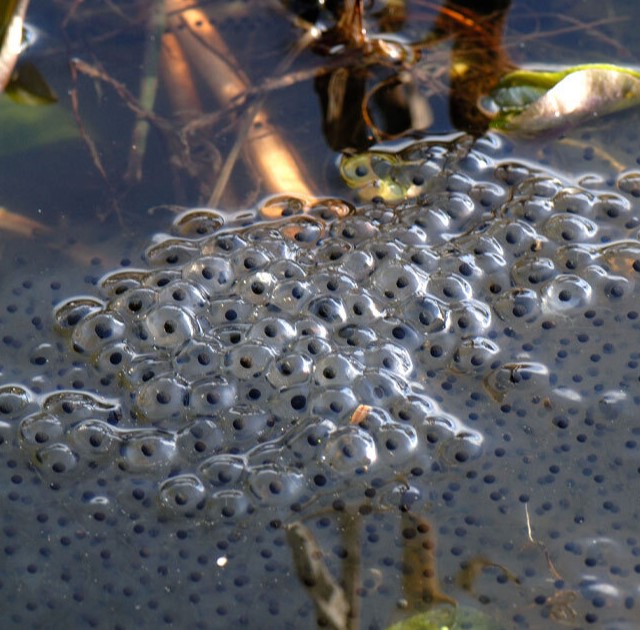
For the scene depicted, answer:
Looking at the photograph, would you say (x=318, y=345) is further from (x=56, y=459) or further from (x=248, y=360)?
(x=56, y=459)

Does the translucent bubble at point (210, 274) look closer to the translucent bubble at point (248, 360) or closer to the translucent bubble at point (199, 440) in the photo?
the translucent bubble at point (248, 360)

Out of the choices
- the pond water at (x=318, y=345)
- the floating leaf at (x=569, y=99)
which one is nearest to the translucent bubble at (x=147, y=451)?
the pond water at (x=318, y=345)

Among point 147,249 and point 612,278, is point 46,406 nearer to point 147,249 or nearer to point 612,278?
point 147,249

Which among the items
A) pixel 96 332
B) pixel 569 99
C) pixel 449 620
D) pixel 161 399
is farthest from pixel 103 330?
pixel 569 99

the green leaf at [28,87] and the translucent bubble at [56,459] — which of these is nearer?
the translucent bubble at [56,459]

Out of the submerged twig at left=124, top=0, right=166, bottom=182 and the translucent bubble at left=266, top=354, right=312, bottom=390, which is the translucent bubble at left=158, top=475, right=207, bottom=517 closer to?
the translucent bubble at left=266, top=354, right=312, bottom=390
